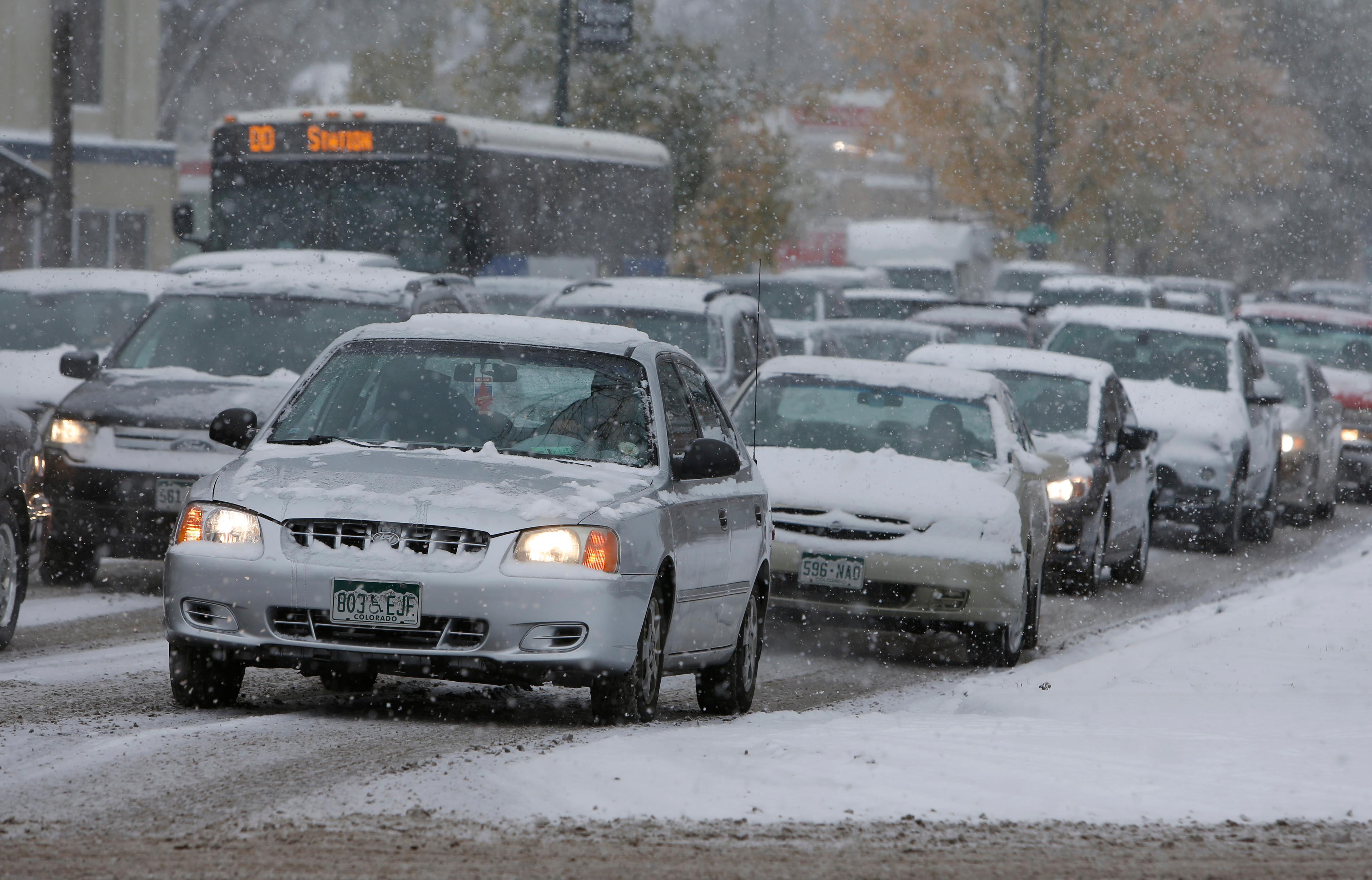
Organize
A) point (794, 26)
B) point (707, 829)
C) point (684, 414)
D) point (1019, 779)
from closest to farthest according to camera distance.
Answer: point (707, 829), point (1019, 779), point (684, 414), point (794, 26)

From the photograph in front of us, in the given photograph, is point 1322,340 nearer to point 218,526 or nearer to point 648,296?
point 648,296

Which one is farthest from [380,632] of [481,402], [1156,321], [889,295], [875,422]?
[889,295]

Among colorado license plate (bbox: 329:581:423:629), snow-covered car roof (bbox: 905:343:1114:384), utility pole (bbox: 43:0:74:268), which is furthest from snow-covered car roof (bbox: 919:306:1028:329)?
colorado license plate (bbox: 329:581:423:629)

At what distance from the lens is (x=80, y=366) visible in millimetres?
13578

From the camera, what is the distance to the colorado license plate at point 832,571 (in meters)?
11.3

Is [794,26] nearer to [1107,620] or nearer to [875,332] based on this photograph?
[875,332]

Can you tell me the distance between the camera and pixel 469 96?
44.2 meters

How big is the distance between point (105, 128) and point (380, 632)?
120 ft

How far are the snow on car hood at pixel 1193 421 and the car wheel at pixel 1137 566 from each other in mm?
1590

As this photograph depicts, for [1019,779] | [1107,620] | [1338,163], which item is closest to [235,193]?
[1107,620]

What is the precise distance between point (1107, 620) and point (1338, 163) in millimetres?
56995

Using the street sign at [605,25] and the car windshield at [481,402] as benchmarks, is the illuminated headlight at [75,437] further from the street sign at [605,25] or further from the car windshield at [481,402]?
the street sign at [605,25]

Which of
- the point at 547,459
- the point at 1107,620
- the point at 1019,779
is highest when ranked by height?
the point at 547,459

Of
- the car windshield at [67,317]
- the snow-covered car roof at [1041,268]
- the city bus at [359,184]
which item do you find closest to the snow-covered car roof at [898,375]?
the car windshield at [67,317]
